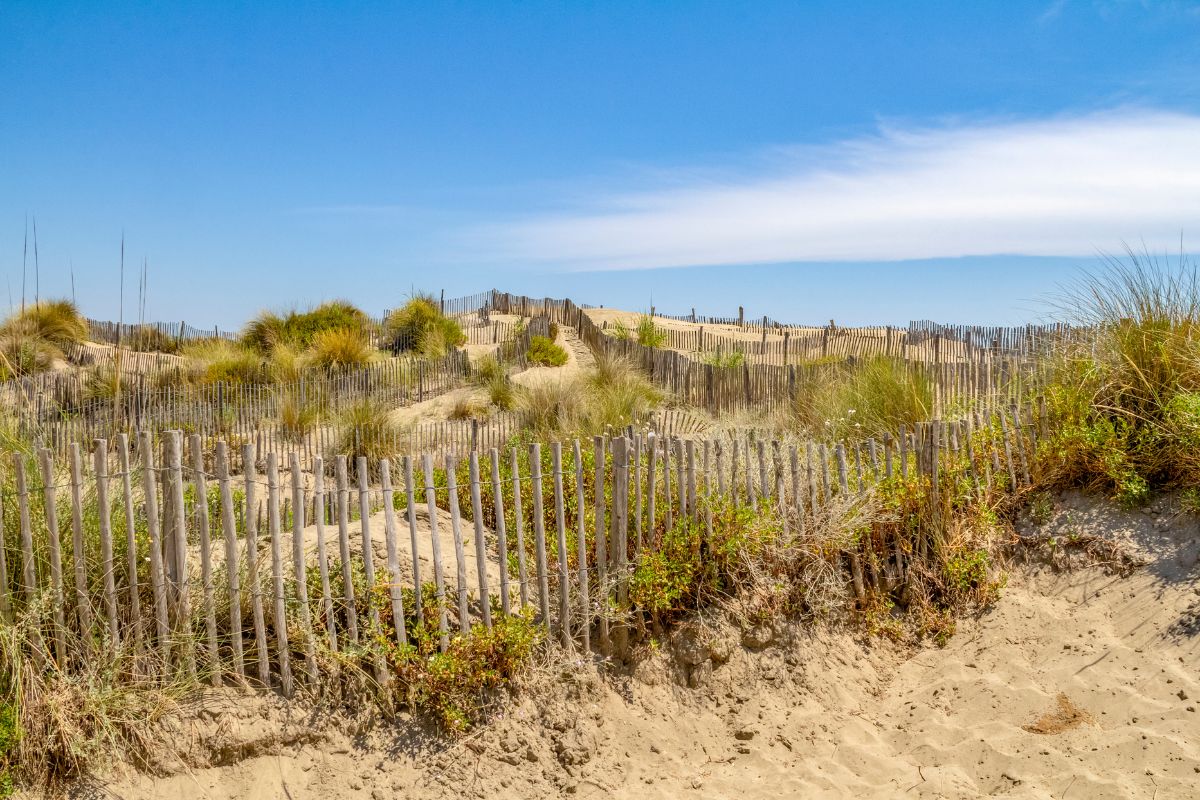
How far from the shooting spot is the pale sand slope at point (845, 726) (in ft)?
15.9

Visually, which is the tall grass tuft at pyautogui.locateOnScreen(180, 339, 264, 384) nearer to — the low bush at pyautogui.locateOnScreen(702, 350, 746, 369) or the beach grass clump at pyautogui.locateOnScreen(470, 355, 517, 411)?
the beach grass clump at pyautogui.locateOnScreen(470, 355, 517, 411)

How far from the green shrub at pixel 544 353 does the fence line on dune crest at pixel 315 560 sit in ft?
49.3

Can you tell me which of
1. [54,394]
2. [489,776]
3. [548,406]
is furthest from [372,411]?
[489,776]

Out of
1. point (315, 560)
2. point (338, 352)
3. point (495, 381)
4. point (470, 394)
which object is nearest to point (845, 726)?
point (315, 560)

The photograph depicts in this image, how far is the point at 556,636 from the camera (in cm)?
570

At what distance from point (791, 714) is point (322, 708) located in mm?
2802

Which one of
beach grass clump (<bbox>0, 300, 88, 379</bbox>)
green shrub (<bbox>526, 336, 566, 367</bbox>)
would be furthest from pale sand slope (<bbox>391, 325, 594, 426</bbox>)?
beach grass clump (<bbox>0, 300, 88, 379</bbox>)

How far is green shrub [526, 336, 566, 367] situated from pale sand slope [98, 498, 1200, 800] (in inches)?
620

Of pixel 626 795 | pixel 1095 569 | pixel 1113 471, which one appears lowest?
pixel 626 795

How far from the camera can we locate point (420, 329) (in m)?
24.7

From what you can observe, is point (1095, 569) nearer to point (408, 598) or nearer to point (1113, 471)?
point (1113, 471)

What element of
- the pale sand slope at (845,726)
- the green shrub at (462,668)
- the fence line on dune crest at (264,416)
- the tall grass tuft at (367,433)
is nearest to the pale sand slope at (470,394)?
the tall grass tuft at (367,433)

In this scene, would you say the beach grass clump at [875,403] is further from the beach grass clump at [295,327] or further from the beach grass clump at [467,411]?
the beach grass clump at [295,327]

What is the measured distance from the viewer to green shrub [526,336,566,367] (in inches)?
848
